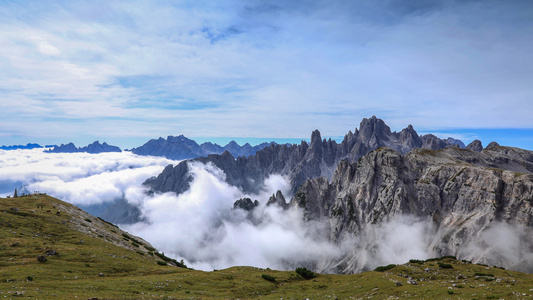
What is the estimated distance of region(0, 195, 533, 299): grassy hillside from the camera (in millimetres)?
30984

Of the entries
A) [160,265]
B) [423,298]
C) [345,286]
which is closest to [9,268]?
[160,265]

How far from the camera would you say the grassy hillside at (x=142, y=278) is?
102ft

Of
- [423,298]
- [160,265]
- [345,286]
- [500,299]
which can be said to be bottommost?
[160,265]

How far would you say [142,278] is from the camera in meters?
39.1

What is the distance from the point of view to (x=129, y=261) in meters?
47.8

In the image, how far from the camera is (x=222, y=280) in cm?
4391

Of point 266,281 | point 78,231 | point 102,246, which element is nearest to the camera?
point 266,281

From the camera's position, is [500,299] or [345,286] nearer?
[500,299]

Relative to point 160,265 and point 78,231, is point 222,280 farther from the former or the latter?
point 78,231

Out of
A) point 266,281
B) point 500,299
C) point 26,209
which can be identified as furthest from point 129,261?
point 500,299

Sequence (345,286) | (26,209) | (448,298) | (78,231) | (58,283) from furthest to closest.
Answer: (26,209) < (78,231) < (345,286) < (58,283) < (448,298)

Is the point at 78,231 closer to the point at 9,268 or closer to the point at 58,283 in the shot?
the point at 9,268

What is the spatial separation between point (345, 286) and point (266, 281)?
12.7m

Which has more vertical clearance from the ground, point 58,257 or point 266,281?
point 58,257
